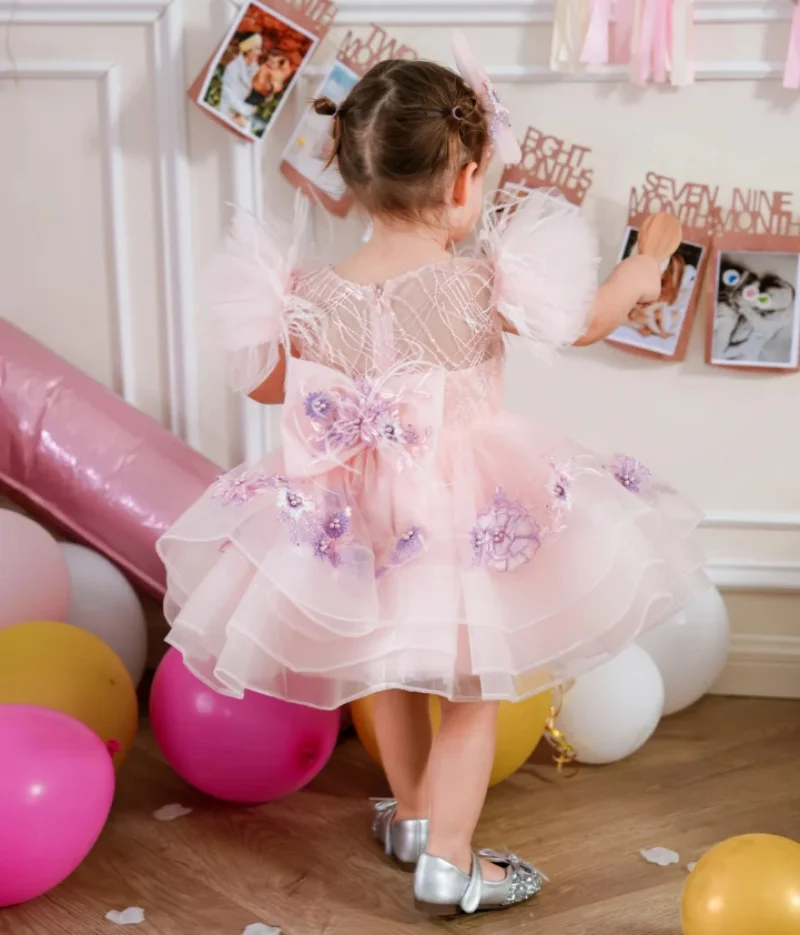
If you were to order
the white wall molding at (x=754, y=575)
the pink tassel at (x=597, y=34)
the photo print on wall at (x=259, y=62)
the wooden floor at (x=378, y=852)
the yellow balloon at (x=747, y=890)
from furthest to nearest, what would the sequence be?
the white wall molding at (x=754, y=575)
the photo print on wall at (x=259, y=62)
the pink tassel at (x=597, y=34)
the wooden floor at (x=378, y=852)
the yellow balloon at (x=747, y=890)

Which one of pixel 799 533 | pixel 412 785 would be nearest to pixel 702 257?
pixel 799 533

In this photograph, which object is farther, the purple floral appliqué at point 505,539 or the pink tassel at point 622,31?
the pink tassel at point 622,31

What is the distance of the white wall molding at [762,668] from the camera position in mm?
2275

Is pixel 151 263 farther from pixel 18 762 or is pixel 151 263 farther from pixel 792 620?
pixel 792 620

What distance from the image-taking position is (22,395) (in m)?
2.09

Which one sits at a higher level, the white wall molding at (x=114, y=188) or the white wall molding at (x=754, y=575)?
the white wall molding at (x=114, y=188)

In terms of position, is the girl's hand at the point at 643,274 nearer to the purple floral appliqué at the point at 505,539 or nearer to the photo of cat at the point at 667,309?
the purple floral appliqué at the point at 505,539

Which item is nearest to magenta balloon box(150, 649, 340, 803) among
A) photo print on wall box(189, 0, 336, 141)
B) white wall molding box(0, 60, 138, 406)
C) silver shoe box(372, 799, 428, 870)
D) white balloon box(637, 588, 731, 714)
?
silver shoe box(372, 799, 428, 870)

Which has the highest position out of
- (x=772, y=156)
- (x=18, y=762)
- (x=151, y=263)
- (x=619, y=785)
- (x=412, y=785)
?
(x=772, y=156)

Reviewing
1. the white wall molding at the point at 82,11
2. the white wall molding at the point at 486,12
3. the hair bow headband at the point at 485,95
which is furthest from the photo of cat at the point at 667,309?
the white wall molding at the point at 82,11

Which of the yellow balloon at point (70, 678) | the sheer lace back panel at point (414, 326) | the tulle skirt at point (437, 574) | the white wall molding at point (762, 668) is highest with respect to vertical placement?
the sheer lace back panel at point (414, 326)

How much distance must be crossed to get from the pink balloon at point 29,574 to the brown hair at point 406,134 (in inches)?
32.8

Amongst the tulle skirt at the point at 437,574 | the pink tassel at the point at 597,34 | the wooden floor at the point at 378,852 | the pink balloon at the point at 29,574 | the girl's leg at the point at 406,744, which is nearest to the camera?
the tulle skirt at the point at 437,574

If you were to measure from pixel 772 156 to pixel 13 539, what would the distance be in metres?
1.49
